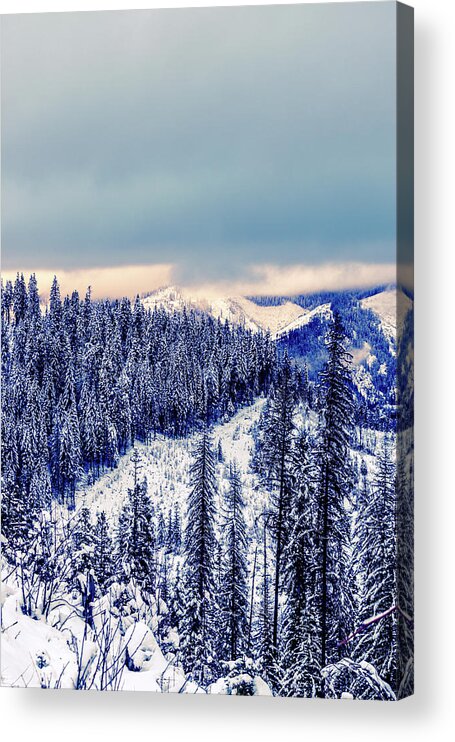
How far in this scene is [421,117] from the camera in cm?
798

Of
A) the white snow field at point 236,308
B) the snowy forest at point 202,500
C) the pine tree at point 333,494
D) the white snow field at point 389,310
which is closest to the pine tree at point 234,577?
the snowy forest at point 202,500

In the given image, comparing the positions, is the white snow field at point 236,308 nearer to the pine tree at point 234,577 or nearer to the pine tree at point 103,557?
the pine tree at point 234,577

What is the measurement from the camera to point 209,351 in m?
8.15

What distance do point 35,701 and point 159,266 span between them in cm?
264

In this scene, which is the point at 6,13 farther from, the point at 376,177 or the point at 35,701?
the point at 35,701

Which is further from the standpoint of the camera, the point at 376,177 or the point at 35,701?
the point at 35,701

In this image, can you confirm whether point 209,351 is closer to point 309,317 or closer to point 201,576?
point 309,317

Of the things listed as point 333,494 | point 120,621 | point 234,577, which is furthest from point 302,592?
point 120,621

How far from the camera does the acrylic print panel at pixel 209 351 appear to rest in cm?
782

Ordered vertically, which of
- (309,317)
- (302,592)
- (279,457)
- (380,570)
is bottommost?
(302,592)

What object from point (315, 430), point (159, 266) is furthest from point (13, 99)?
point (315, 430)

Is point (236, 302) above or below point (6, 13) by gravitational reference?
below

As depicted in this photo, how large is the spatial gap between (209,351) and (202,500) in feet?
2.75

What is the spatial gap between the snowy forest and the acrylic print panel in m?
0.01
